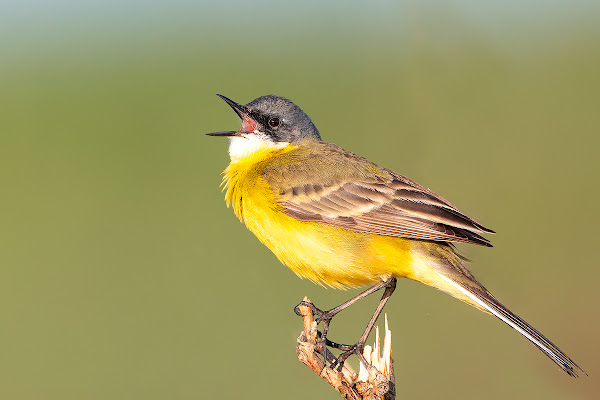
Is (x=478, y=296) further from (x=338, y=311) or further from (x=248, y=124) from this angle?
(x=248, y=124)

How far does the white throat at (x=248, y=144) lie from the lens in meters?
6.92

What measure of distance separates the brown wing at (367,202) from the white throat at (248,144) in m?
0.52

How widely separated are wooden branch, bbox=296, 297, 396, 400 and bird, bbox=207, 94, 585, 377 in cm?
13

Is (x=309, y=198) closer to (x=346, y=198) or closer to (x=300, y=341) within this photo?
(x=346, y=198)

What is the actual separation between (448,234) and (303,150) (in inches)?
72.3

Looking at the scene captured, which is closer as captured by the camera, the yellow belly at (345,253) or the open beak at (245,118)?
the yellow belly at (345,253)

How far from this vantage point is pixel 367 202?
242 inches

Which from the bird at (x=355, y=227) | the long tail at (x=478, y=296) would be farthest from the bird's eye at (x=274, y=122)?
the long tail at (x=478, y=296)

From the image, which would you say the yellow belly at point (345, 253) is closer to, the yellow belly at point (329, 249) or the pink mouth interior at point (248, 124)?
the yellow belly at point (329, 249)

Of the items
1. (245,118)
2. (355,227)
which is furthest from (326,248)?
(245,118)

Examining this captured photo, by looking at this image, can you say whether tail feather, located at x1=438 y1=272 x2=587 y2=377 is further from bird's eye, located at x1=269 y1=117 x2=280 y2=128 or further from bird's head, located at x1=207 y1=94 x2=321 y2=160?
bird's eye, located at x1=269 y1=117 x2=280 y2=128

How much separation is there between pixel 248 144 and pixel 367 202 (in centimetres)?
148

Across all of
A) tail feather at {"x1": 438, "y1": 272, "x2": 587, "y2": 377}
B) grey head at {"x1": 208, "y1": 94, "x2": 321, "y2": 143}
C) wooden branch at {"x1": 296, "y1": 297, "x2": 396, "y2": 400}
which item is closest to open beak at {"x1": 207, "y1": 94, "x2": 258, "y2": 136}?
grey head at {"x1": 208, "y1": 94, "x2": 321, "y2": 143}

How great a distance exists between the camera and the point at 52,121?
1627 centimetres
